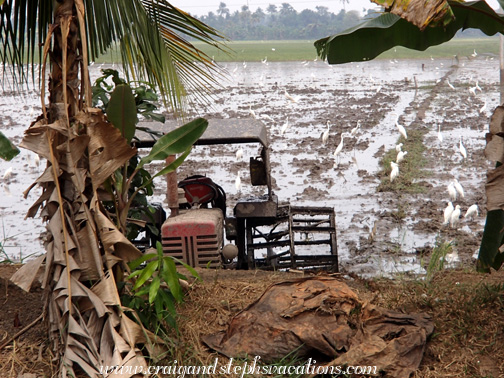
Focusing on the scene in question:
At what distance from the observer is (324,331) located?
3.62 metres

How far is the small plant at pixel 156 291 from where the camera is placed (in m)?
3.56

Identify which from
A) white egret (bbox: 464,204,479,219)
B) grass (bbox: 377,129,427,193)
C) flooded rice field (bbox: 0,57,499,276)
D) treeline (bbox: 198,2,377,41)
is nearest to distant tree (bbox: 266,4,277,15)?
treeline (bbox: 198,2,377,41)

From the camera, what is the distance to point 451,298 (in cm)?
457

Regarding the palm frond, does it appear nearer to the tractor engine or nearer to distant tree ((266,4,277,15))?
the tractor engine

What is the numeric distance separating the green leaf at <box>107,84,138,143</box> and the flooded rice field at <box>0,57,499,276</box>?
3.15 m

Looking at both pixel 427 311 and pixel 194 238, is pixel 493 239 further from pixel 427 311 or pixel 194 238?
pixel 194 238

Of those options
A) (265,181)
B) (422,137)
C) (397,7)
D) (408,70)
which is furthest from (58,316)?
(408,70)

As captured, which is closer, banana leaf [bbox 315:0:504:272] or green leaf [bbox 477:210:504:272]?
banana leaf [bbox 315:0:504:272]

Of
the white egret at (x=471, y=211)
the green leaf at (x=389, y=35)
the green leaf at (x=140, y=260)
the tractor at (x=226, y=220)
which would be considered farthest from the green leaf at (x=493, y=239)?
the white egret at (x=471, y=211)

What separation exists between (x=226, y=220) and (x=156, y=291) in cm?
292

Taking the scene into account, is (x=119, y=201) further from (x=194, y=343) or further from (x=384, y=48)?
(x=384, y=48)

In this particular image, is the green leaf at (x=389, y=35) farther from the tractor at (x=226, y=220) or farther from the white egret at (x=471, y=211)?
the white egret at (x=471, y=211)

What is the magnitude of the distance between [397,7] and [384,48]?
843 mm

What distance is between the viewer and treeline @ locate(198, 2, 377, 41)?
82500mm
